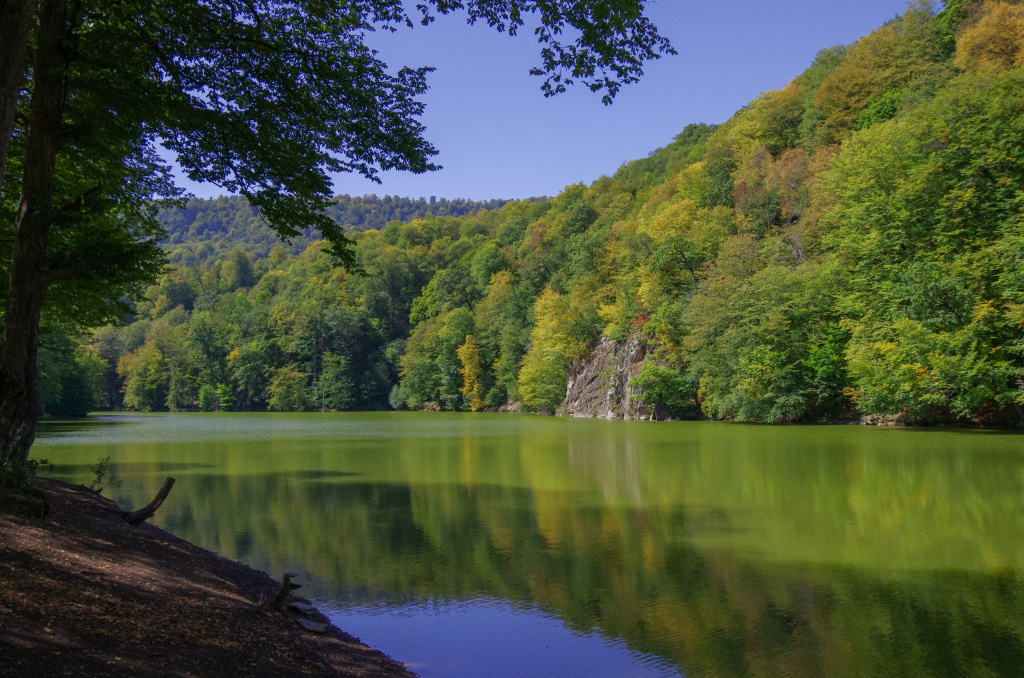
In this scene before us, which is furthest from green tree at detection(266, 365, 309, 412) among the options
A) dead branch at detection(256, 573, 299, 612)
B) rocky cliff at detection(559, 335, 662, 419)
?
dead branch at detection(256, 573, 299, 612)

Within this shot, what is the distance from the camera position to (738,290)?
126 feet

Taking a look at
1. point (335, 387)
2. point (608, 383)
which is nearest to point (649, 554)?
point (608, 383)

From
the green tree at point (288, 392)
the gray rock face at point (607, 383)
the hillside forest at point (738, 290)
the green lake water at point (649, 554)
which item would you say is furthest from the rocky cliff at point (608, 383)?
the green tree at point (288, 392)

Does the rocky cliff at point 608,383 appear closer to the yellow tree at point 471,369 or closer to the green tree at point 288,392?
the yellow tree at point 471,369

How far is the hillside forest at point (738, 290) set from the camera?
25859mm

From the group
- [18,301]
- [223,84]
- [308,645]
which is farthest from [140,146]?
[308,645]

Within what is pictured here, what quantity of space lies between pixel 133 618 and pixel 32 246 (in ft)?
14.8

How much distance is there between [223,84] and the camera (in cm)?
789

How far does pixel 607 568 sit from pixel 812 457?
1354 cm

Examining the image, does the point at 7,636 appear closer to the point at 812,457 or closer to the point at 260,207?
the point at 260,207

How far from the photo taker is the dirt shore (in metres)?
4.33

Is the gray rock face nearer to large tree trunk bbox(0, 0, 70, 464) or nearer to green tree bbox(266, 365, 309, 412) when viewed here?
green tree bbox(266, 365, 309, 412)

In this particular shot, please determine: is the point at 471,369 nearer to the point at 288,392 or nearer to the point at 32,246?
the point at 288,392

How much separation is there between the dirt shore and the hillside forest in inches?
172
